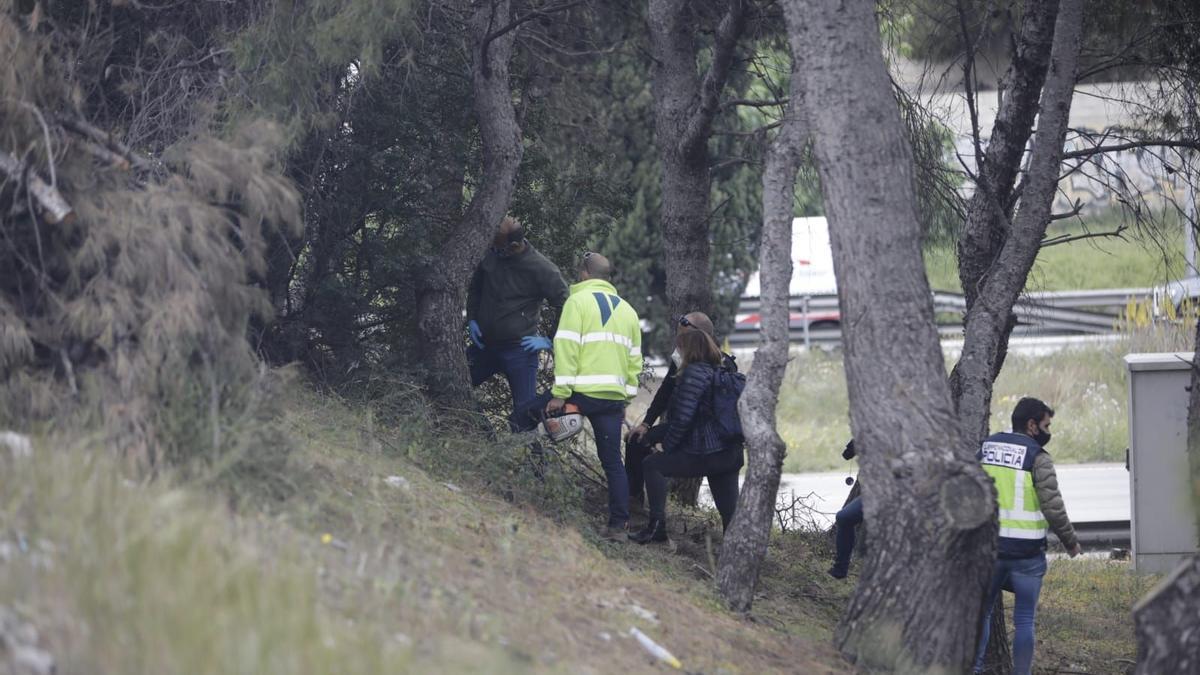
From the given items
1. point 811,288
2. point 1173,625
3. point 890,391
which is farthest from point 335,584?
point 811,288

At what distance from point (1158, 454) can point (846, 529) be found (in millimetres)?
3779

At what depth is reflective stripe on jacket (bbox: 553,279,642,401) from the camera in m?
8.02

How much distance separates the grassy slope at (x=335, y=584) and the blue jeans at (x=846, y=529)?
2.70 ft

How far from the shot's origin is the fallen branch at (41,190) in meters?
5.98

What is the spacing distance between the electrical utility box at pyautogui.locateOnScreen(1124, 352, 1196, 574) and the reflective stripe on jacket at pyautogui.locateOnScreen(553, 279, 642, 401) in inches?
188

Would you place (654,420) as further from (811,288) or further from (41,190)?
(811,288)

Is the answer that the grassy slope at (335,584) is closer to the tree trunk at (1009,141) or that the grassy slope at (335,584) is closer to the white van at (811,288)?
the tree trunk at (1009,141)

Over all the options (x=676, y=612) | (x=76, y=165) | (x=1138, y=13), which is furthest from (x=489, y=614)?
(x=1138, y=13)

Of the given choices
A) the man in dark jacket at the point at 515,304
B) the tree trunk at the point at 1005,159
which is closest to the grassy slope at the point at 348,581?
the man in dark jacket at the point at 515,304

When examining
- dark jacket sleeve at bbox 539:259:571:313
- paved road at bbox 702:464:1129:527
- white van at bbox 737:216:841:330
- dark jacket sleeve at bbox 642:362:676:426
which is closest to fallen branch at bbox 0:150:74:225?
dark jacket sleeve at bbox 539:259:571:313

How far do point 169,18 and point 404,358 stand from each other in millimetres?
2813

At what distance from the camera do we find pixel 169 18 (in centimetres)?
829

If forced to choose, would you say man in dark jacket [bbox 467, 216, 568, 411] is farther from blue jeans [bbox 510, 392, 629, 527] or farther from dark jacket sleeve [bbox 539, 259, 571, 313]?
blue jeans [bbox 510, 392, 629, 527]

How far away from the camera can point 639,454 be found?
29.0 feet
